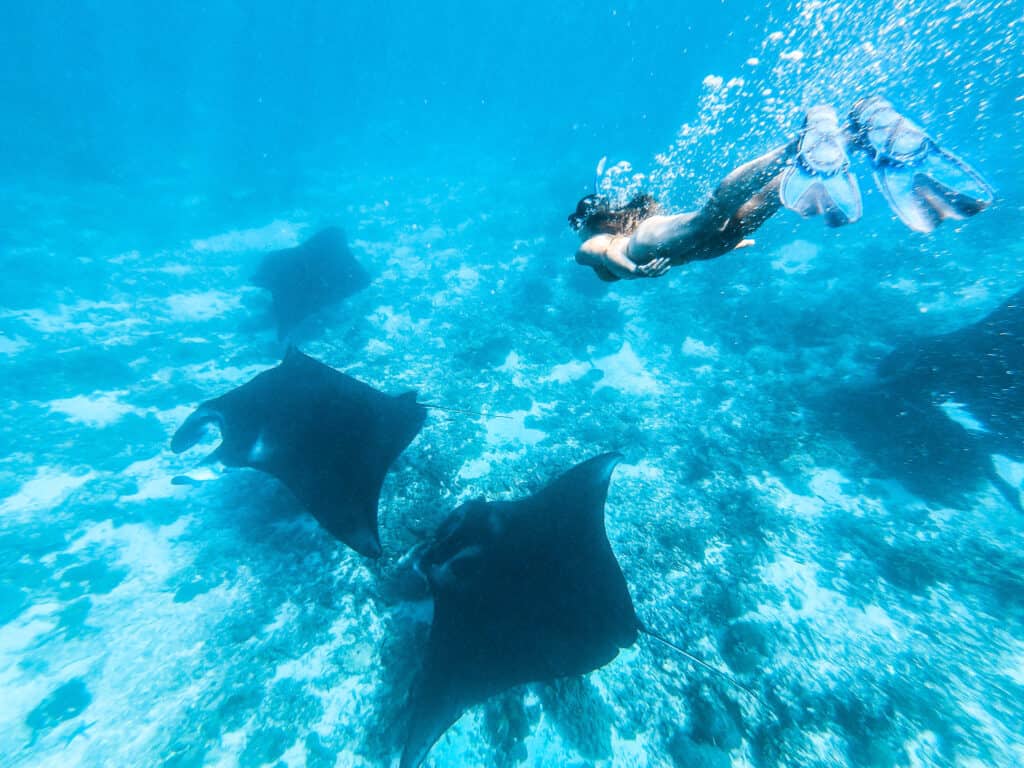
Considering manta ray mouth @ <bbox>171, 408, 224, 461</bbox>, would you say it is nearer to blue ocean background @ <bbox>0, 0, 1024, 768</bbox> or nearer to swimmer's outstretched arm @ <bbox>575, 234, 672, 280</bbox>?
blue ocean background @ <bbox>0, 0, 1024, 768</bbox>

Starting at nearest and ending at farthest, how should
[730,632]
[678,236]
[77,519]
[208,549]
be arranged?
1. [678,236]
2. [730,632]
3. [208,549]
4. [77,519]

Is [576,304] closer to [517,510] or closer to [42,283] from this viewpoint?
[517,510]

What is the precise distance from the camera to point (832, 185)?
2.47 m

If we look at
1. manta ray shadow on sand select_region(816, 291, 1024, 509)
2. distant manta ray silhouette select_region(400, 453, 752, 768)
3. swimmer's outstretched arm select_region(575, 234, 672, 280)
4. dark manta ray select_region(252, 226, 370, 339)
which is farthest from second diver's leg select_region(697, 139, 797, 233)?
dark manta ray select_region(252, 226, 370, 339)

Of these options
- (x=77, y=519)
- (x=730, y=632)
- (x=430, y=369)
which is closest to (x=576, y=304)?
(x=430, y=369)

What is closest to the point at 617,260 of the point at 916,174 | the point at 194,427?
the point at 916,174

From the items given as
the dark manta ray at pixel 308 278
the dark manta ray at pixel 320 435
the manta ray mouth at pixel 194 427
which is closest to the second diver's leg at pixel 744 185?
the dark manta ray at pixel 320 435

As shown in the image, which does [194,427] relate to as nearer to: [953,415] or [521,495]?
[521,495]

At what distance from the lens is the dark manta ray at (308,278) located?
10594 millimetres

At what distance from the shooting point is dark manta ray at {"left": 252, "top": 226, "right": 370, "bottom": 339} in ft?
34.8

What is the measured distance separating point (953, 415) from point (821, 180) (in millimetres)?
7802

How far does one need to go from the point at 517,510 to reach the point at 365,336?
7.51m

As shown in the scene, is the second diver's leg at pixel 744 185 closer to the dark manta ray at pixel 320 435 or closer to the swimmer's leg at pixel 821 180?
the swimmer's leg at pixel 821 180

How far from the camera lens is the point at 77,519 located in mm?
6520
